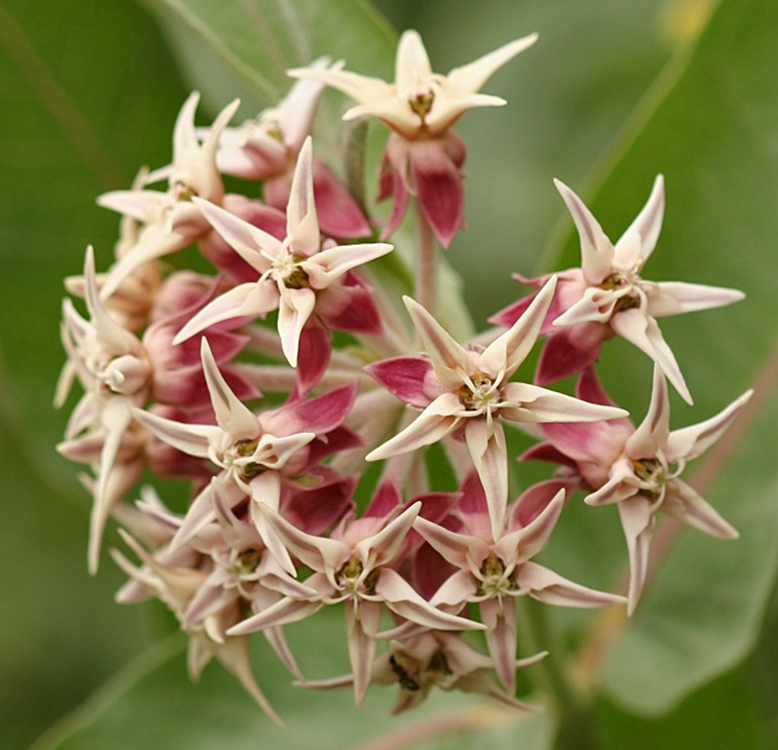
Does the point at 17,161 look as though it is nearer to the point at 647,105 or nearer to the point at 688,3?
the point at 647,105

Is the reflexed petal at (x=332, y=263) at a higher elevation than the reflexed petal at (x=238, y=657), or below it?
higher

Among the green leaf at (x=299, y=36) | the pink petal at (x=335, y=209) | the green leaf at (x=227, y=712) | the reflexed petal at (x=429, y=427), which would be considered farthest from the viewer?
the green leaf at (x=227, y=712)

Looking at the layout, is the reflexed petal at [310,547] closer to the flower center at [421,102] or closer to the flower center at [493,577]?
the flower center at [493,577]

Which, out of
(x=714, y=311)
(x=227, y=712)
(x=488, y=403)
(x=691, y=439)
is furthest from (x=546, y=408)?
(x=227, y=712)

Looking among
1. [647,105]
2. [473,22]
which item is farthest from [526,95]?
[647,105]

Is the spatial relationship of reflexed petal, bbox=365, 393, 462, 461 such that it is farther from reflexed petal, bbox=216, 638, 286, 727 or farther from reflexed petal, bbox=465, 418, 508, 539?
reflexed petal, bbox=216, 638, 286, 727

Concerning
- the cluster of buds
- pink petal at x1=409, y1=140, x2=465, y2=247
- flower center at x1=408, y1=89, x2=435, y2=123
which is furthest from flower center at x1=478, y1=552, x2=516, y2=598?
flower center at x1=408, y1=89, x2=435, y2=123

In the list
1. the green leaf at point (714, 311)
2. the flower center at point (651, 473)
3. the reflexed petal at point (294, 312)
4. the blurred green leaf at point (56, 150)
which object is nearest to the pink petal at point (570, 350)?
the flower center at point (651, 473)

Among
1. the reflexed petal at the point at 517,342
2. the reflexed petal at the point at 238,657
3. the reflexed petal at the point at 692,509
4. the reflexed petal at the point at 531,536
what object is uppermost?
the reflexed petal at the point at 517,342
